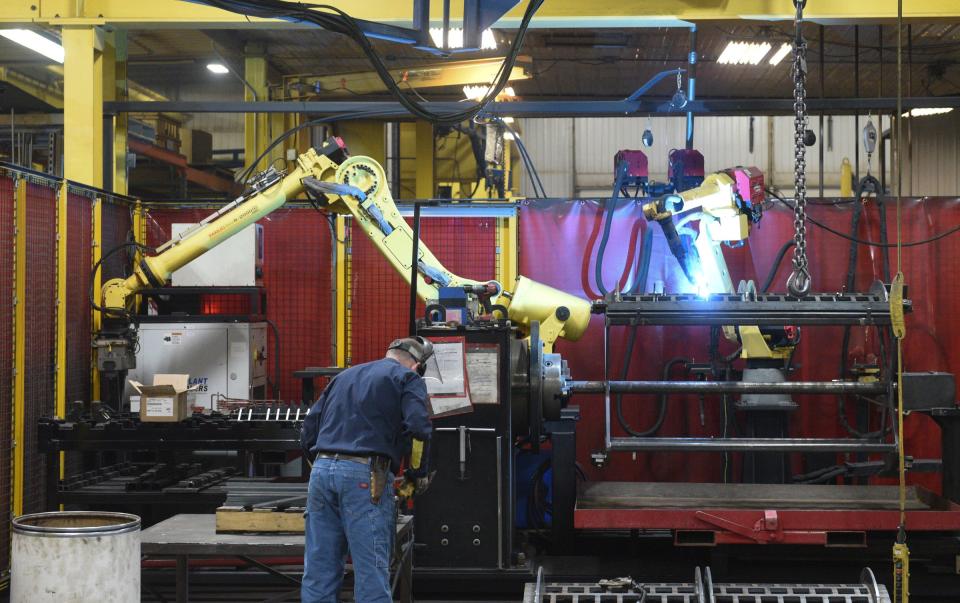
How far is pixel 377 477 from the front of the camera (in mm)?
4578

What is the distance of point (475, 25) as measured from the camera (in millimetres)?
5043

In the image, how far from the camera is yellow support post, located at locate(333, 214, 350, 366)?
7.26 m

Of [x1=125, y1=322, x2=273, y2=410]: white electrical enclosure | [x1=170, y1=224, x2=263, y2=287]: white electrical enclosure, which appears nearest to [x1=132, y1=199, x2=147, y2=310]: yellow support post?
[x1=170, y1=224, x2=263, y2=287]: white electrical enclosure

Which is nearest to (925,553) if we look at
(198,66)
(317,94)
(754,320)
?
(754,320)

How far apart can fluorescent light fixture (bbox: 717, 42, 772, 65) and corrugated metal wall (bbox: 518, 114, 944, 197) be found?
18.9 feet

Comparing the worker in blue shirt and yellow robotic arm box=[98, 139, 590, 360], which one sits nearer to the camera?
the worker in blue shirt

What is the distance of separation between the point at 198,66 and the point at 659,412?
9.36 meters

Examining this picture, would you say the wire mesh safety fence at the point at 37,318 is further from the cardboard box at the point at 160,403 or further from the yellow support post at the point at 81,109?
the cardboard box at the point at 160,403

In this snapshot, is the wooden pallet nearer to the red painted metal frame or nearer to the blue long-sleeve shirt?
the blue long-sleeve shirt

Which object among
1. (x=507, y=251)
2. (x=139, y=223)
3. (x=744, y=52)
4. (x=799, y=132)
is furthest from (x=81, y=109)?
(x=744, y=52)

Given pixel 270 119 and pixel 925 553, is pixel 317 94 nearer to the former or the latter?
pixel 270 119

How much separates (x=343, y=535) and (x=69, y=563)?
3.68 feet

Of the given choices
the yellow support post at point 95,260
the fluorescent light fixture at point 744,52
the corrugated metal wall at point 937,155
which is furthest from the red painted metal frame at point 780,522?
the corrugated metal wall at point 937,155

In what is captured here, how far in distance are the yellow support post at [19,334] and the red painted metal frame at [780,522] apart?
10.1 ft
